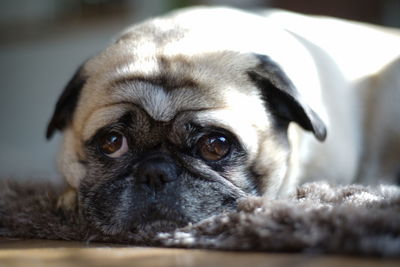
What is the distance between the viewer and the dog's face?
1.72 meters

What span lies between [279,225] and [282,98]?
70 cm

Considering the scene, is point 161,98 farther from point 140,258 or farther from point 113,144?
point 140,258

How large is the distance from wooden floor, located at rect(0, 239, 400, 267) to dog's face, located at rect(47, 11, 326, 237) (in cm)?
23

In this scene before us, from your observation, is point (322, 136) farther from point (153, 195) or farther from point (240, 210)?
point (153, 195)

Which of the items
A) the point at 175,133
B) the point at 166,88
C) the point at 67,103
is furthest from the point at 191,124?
the point at 67,103

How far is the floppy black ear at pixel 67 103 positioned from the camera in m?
2.18

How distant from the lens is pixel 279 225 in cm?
139

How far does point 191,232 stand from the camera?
60.2 inches

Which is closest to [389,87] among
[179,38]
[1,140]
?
[179,38]

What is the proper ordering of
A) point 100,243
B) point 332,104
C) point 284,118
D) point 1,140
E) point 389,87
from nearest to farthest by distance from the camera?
1. point 100,243
2. point 284,118
3. point 332,104
4. point 389,87
5. point 1,140

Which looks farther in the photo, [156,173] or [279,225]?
[156,173]

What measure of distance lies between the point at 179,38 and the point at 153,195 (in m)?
0.68

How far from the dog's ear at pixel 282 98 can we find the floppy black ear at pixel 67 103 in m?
0.69

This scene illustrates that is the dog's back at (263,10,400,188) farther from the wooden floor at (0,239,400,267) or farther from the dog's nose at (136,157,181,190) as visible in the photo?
the wooden floor at (0,239,400,267)
